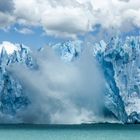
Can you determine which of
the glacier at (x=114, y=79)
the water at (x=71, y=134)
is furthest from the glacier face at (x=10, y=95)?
the water at (x=71, y=134)

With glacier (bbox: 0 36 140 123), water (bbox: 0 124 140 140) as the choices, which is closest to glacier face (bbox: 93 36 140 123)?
glacier (bbox: 0 36 140 123)

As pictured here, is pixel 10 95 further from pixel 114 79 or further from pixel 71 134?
pixel 71 134

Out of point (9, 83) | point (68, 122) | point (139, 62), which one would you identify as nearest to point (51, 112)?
point (68, 122)

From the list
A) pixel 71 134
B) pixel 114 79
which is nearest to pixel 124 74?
pixel 114 79

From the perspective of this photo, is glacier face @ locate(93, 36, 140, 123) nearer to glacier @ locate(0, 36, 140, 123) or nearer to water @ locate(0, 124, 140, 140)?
glacier @ locate(0, 36, 140, 123)

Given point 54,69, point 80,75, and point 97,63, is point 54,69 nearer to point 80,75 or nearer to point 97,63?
point 80,75

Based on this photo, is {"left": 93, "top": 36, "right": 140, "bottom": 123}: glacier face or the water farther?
Answer: {"left": 93, "top": 36, "right": 140, "bottom": 123}: glacier face

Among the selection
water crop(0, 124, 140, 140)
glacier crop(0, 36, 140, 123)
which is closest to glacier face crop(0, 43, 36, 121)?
glacier crop(0, 36, 140, 123)

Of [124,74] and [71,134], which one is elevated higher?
[124,74]
